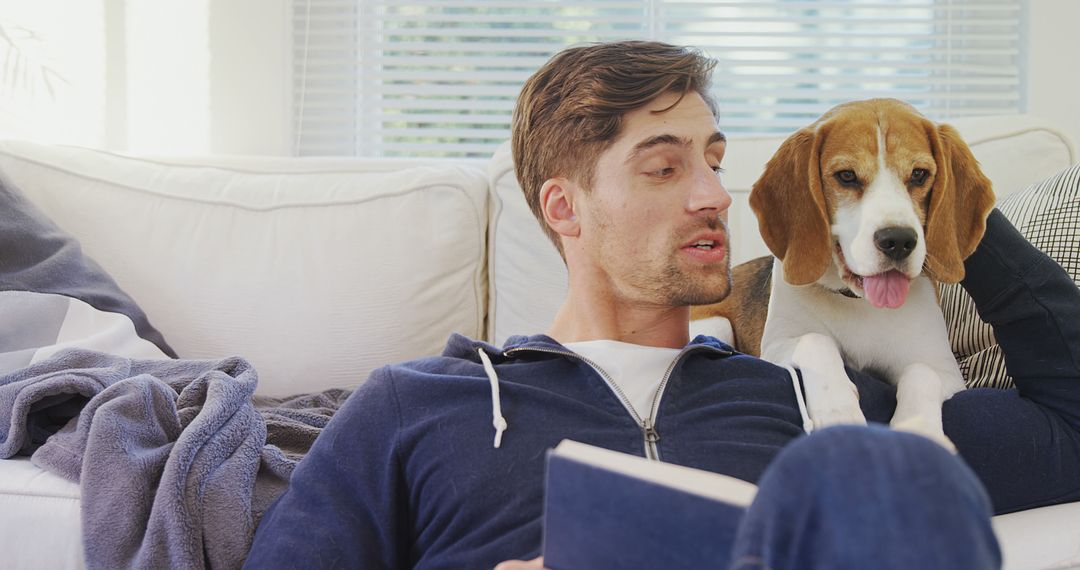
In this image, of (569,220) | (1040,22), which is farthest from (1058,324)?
(1040,22)

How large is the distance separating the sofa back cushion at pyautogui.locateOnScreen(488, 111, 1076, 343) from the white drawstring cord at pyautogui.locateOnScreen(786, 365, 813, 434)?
0.71m

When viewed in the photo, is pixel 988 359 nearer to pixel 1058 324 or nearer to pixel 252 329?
pixel 1058 324

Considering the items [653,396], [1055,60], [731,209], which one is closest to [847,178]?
[653,396]

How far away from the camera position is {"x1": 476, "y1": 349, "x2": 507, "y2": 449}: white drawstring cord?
3.72 feet

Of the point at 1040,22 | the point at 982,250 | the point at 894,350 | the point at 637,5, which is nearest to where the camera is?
the point at 982,250

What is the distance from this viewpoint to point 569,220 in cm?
142

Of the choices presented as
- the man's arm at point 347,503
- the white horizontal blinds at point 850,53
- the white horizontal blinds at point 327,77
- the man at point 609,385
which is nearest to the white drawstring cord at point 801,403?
the man at point 609,385

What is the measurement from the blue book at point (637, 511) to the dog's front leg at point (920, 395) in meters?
0.62

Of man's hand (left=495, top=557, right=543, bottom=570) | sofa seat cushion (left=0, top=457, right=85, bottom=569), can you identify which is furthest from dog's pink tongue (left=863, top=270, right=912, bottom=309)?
sofa seat cushion (left=0, top=457, right=85, bottom=569)

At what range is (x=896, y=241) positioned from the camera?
1.31m

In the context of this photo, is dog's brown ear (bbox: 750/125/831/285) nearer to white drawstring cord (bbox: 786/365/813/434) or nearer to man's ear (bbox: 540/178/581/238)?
white drawstring cord (bbox: 786/365/813/434)

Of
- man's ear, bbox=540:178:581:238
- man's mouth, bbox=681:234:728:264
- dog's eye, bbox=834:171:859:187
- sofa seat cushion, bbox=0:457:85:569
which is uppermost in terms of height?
dog's eye, bbox=834:171:859:187

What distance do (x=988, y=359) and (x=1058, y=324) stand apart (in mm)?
239

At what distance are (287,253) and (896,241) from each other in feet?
4.20
